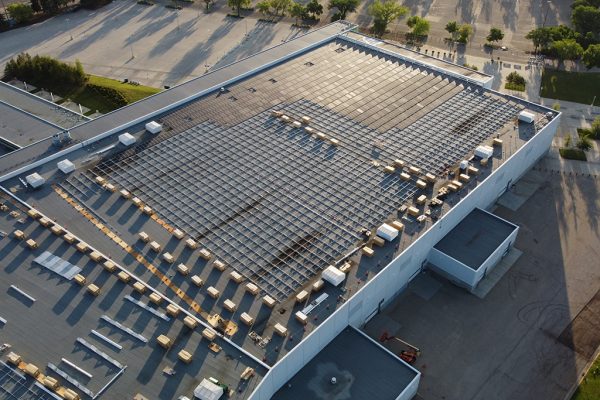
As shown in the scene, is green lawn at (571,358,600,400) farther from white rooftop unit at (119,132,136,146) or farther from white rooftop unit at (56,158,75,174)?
white rooftop unit at (56,158,75,174)

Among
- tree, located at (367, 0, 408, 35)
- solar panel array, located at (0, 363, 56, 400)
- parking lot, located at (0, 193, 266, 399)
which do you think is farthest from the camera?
tree, located at (367, 0, 408, 35)

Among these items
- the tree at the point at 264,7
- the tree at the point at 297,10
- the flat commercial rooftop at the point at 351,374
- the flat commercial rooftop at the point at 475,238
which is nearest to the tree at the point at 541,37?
the tree at the point at 297,10

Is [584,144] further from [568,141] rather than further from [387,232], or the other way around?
[387,232]

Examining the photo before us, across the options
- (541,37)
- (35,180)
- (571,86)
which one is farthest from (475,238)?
(541,37)

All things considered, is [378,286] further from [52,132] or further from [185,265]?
[52,132]

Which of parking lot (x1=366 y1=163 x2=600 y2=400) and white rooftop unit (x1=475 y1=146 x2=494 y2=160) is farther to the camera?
white rooftop unit (x1=475 y1=146 x2=494 y2=160)

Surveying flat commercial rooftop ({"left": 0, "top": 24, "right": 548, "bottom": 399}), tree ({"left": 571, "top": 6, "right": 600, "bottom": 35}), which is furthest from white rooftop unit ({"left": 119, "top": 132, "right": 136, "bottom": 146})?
tree ({"left": 571, "top": 6, "right": 600, "bottom": 35})

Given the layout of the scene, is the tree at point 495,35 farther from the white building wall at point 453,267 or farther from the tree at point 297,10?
the white building wall at point 453,267
